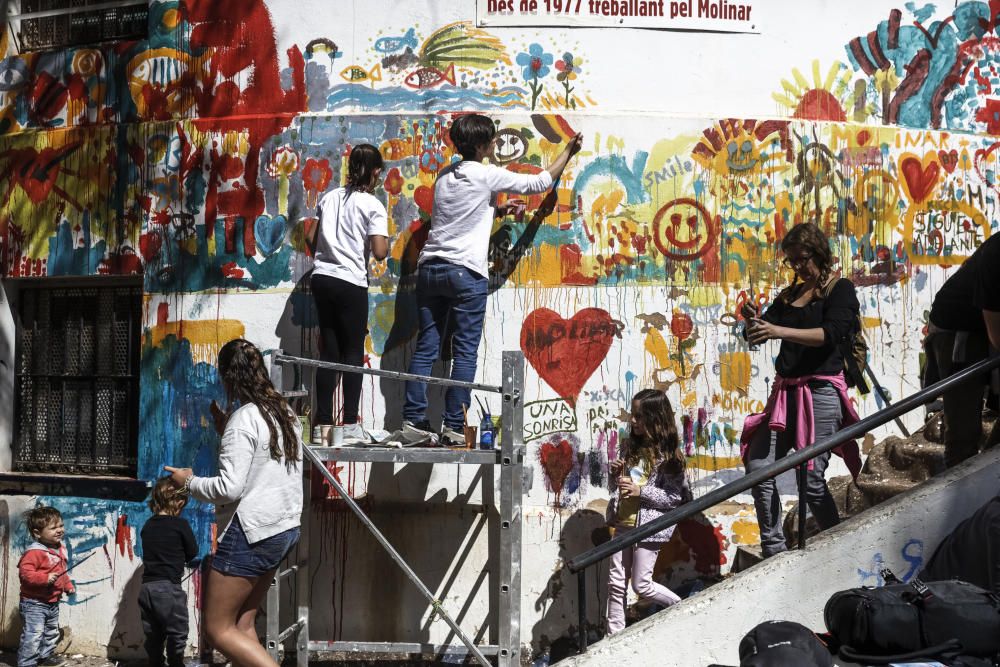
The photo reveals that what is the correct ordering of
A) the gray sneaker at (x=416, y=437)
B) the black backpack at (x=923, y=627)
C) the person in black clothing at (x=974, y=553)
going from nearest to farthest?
1. the black backpack at (x=923, y=627)
2. the person in black clothing at (x=974, y=553)
3. the gray sneaker at (x=416, y=437)

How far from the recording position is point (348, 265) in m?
6.71

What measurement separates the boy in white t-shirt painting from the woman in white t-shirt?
346mm

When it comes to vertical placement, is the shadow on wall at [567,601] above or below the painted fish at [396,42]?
below

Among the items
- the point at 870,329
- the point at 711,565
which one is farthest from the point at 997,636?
the point at 870,329

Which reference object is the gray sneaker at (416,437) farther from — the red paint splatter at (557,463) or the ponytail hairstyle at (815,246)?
the ponytail hairstyle at (815,246)

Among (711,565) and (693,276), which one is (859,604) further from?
(693,276)

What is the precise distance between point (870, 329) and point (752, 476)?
2360 mm

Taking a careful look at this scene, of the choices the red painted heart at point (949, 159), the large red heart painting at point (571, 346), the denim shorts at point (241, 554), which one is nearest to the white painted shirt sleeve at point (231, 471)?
the denim shorts at point (241, 554)

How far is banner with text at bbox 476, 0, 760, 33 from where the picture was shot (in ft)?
23.5

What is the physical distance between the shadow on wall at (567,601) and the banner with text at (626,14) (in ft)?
10.2

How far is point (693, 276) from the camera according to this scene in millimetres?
7105

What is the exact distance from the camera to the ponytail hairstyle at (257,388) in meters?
5.45

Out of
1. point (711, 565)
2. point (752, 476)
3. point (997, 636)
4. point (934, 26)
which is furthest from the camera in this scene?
point (934, 26)

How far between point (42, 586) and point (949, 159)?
647 centimetres
